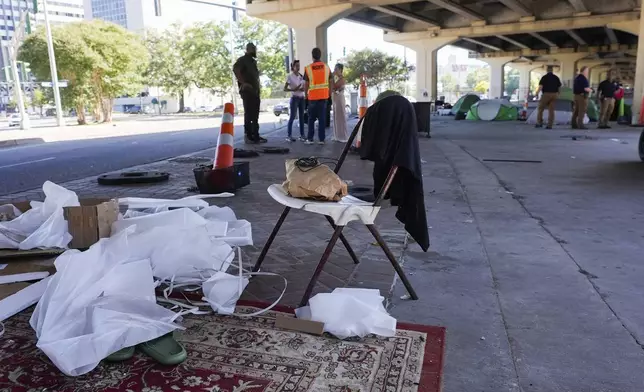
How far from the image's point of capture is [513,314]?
2848 mm

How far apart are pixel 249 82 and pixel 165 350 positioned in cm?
982

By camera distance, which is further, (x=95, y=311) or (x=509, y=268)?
(x=509, y=268)

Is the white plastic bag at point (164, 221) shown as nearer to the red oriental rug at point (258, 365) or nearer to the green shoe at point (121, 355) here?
the red oriental rug at point (258, 365)

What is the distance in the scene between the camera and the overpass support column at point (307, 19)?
1834 centimetres

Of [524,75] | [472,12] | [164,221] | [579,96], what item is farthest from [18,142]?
[524,75]

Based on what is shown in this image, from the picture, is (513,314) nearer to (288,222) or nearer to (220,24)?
(288,222)

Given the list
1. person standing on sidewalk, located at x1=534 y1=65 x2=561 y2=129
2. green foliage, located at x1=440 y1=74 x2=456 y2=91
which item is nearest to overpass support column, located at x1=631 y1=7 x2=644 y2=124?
person standing on sidewalk, located at x1=534 y1=65 x2=561 y2=129

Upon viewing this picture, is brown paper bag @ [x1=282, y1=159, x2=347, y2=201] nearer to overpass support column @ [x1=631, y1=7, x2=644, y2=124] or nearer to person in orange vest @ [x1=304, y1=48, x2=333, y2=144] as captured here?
person in orange vest @ [x1=304, y1=48, x2=333, y2=144]

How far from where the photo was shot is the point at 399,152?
282 cm

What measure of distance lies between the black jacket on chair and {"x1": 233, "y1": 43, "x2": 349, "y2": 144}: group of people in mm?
8078

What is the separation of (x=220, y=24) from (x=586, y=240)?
5011 centimetres

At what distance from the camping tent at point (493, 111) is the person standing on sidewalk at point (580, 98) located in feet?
16.3

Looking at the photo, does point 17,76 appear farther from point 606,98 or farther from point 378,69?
point 378,69

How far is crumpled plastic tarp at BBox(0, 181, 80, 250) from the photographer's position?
3.72 meters
